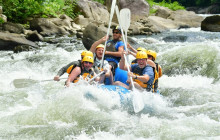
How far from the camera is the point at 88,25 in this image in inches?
448

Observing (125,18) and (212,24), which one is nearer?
(125,18)

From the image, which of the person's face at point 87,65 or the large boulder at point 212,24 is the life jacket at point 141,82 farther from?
the large boulder at point 212,24

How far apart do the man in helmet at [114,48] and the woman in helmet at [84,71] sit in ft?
2.09

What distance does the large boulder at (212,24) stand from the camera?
636 inches

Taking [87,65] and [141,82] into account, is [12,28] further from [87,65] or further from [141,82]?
[141,82]

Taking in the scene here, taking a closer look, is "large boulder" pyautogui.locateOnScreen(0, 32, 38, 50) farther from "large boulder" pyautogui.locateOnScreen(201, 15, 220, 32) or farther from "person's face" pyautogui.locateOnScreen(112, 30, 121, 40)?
"large boulder" pyautogui.locateOnScreen(201, 15, 220, 32)

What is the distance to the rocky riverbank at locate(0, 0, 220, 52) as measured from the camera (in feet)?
37.5

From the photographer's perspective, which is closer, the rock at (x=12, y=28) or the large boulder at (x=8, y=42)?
the large boulder at (x=8, y=42)

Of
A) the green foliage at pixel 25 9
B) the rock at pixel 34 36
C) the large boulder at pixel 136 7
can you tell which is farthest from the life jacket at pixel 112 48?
the large boulder at pixel 136 7

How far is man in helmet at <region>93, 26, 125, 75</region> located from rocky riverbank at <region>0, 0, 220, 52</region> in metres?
4.68

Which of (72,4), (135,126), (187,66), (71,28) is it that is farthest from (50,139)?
(72,4)

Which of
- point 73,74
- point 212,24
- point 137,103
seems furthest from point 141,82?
point 212,24

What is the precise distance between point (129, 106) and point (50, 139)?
4.83 ft

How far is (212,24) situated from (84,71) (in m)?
12.6
